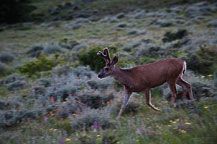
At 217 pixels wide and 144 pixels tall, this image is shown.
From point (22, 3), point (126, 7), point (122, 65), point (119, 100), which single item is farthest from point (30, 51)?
point (126, 7)

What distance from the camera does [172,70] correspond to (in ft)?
22.5

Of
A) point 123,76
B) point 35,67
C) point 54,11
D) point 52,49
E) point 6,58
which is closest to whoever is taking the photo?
point 123,76

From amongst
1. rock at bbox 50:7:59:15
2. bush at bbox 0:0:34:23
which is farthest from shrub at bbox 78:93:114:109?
rock at bbox 50:7:59:15

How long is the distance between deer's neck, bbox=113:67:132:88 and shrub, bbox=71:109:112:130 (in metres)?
1.21

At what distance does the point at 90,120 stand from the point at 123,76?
5.44 feet

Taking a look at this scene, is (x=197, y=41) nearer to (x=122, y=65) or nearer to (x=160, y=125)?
(x=122, y=65)

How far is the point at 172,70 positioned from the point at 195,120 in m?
1.99

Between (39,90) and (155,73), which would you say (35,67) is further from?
(155,73)

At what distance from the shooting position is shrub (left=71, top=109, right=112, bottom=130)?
229 inches

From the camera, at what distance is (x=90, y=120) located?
596 cm

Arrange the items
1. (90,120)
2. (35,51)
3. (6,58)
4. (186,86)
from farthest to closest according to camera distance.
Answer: (35,51)
(6,58)
(186,86)
(90,120)

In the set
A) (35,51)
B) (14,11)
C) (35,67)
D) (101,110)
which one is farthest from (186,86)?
(14,11)

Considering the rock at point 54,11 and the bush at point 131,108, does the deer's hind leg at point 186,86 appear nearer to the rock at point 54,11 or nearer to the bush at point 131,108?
the bush at point 131,108

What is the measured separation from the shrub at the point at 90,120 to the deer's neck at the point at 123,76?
121 cm
